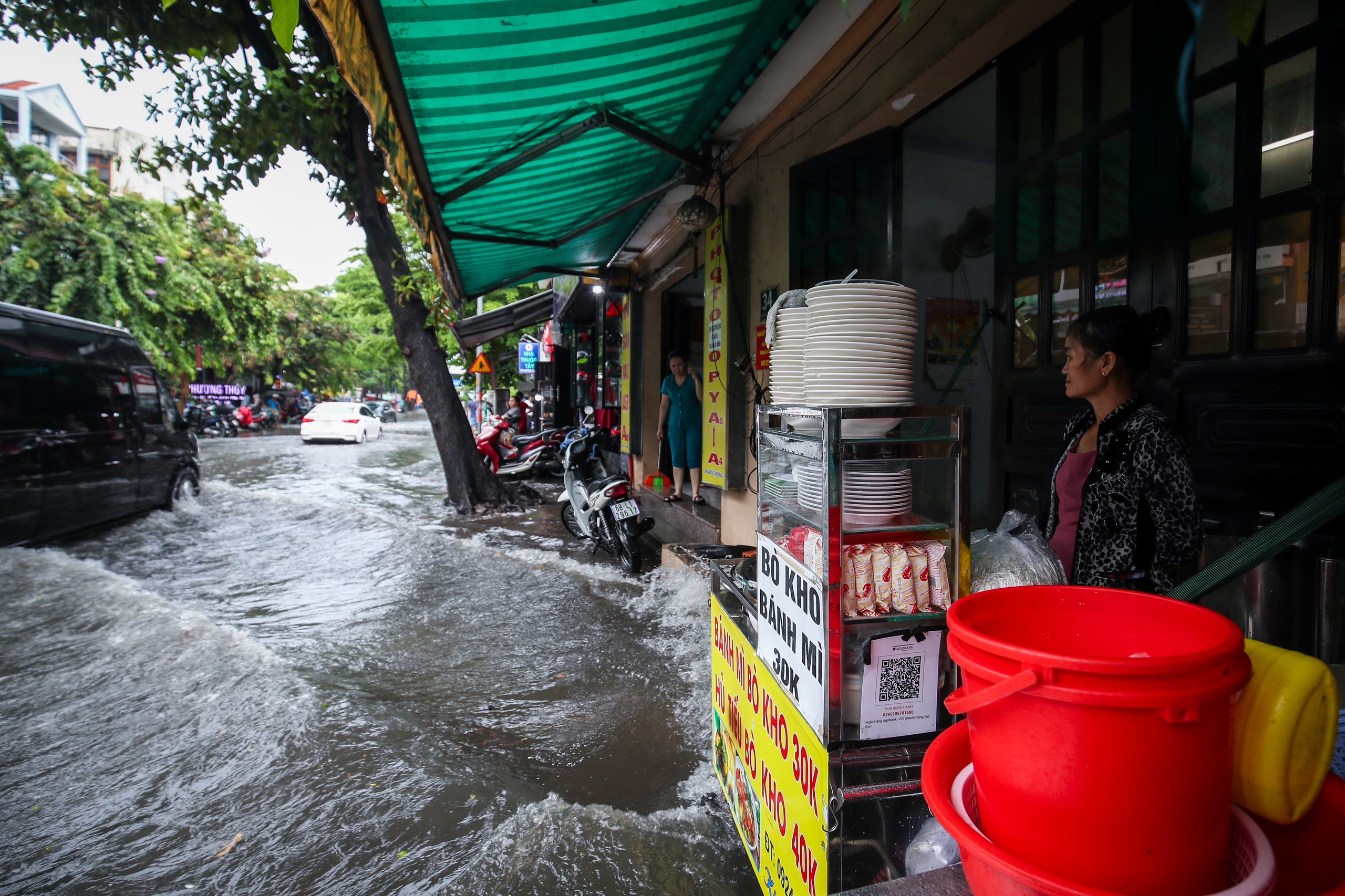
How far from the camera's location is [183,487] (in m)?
9.01

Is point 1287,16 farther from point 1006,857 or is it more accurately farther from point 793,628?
point 1006,857

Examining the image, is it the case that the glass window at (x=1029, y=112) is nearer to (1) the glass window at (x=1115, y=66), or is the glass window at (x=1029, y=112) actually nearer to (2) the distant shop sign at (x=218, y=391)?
(1) the glass window at (x=1115, y=66)

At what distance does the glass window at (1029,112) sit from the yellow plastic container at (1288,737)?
9.34ft

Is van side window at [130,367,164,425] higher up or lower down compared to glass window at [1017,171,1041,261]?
lower down

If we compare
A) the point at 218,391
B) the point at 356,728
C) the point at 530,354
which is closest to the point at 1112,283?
the point at 356,728

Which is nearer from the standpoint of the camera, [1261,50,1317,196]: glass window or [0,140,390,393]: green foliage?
[1261,50,1317,196]: glass window

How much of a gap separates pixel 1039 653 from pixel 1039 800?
200 millimetres

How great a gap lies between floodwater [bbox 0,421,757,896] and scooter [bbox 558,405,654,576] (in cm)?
29

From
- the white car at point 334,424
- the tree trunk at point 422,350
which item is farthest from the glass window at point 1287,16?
the white car at point 334,424

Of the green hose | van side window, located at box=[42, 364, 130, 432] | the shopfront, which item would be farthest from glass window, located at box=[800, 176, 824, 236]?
van side window, located at box=[42, 364, 130, 432]

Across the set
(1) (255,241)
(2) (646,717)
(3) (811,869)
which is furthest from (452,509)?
(1) (255,241)

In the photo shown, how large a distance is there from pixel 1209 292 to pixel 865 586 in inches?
71.4

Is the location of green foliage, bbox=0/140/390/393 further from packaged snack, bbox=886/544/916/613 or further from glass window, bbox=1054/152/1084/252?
packaged snack, bbox=886/544/916/613

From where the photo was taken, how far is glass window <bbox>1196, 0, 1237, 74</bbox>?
87.9 inches
